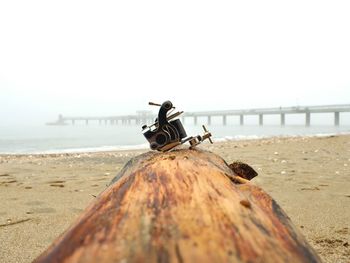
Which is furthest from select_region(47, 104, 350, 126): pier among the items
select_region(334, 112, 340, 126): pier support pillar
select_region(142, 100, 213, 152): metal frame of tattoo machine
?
select_region(142, 100, 213, 152): metal frame of tattoo machine

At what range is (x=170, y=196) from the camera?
58.2 inches

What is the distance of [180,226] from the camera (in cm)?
124

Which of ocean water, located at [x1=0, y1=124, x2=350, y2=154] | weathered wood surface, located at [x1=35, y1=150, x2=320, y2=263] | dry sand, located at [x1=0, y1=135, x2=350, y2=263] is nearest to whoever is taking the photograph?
weathered wood surface, located at [x1=35, y1=150, x2=320, y2=263]

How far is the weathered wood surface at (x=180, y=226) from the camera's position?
3.64ft

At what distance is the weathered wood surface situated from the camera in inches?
43.6

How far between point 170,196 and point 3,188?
4.56 meters

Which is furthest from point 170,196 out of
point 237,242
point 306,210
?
point 306,210

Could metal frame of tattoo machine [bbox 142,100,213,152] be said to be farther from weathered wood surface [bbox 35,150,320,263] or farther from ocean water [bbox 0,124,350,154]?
ocean water [bbox 0,124,350,154]

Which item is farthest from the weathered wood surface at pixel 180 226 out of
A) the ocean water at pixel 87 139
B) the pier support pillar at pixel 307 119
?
the pier support pillar at pixel 307 119

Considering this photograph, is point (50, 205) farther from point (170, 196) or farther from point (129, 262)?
point (129, 262)

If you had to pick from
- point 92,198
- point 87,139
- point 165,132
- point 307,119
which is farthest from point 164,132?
point 307,119

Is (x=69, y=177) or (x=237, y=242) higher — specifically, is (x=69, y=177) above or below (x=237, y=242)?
below

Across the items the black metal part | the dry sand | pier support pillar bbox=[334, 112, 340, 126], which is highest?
the black metal part

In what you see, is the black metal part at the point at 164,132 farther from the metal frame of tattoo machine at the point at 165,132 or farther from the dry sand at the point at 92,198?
the dry sand at the point at 92,198
